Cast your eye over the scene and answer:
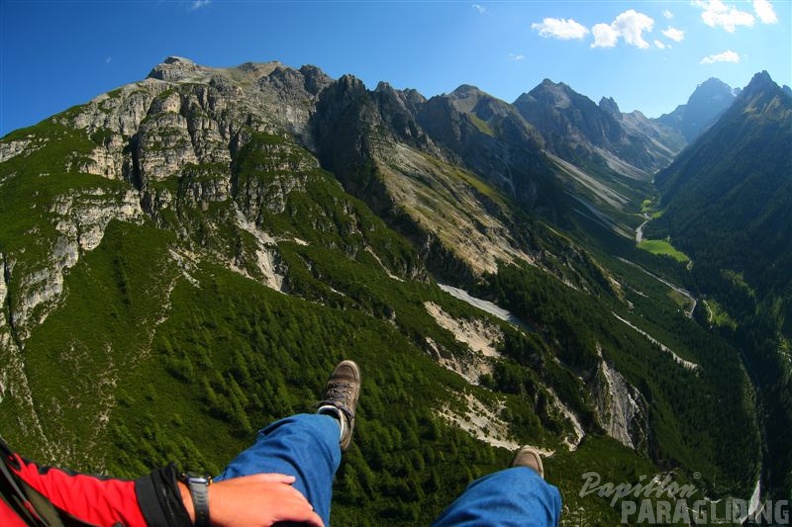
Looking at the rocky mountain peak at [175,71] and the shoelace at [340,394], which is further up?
the rocky mountain peak at [175,71]

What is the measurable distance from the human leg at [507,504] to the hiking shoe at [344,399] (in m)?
3.09

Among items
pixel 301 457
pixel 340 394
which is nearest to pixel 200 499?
pixel 301 457

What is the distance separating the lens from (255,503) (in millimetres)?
4773

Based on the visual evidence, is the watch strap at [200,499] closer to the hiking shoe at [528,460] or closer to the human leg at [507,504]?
the human leg at [507,504]

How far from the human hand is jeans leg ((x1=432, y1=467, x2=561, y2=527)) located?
82.1 inches

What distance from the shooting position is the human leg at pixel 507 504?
5902 millimetres

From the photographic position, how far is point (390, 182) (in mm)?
161875

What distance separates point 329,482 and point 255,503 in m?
2.60

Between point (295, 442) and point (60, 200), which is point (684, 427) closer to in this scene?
point (295, 442)

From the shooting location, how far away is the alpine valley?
65.8 meters

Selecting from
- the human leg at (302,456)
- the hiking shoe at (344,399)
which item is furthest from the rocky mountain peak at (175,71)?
the human leg at (302,456)

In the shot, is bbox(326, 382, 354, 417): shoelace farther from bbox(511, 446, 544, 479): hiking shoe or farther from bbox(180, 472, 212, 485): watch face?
bbox(180, 472, 212, 485): watch face

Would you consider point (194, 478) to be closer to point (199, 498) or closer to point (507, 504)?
point (199, 498)

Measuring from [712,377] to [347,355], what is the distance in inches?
5438
